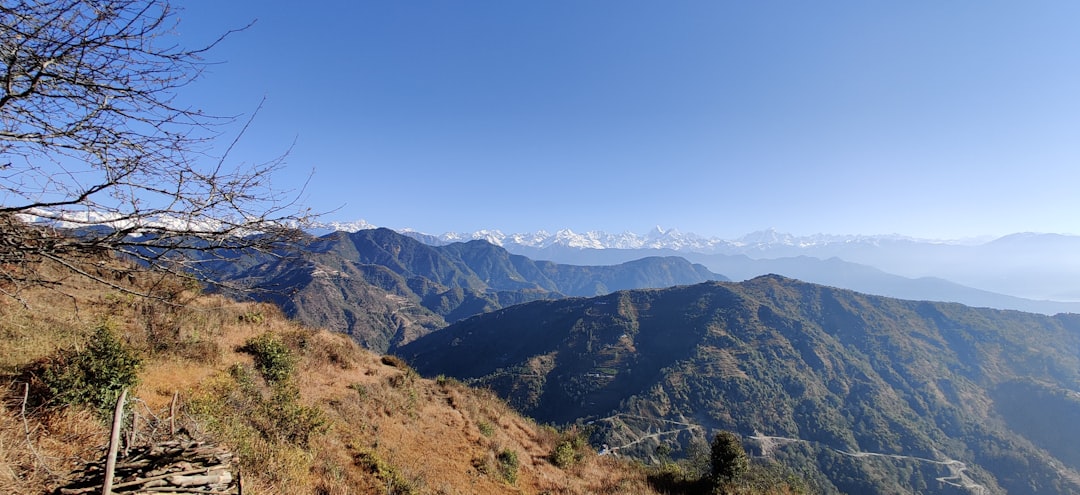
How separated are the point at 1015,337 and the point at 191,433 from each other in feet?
930

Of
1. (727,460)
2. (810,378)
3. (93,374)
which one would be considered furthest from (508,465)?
(810,378)

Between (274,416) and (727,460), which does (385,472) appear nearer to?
(274,416)

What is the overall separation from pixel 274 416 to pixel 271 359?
11.7 feet

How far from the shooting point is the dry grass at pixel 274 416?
213 inches

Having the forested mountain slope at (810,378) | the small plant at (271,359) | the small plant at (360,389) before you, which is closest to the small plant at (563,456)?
the small plant at (360,389)

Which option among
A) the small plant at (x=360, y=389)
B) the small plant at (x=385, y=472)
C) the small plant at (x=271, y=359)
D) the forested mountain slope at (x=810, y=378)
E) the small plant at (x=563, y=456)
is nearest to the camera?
the small plant at (x=385, y=472)

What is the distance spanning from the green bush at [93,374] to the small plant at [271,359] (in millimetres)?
3939

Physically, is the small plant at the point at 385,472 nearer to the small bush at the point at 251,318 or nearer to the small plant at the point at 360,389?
the small plant at the point at 360,389

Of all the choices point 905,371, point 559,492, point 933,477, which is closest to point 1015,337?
point 905,371

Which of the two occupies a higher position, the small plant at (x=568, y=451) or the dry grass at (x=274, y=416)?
the dry grass at (x=274, y=416)

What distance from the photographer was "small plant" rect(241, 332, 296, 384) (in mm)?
11148

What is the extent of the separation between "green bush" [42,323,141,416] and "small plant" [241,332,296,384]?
394 centimetres

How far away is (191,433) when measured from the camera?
5199mm

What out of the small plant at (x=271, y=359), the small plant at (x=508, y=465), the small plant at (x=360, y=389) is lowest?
the small plant at (x=508, y=465)
